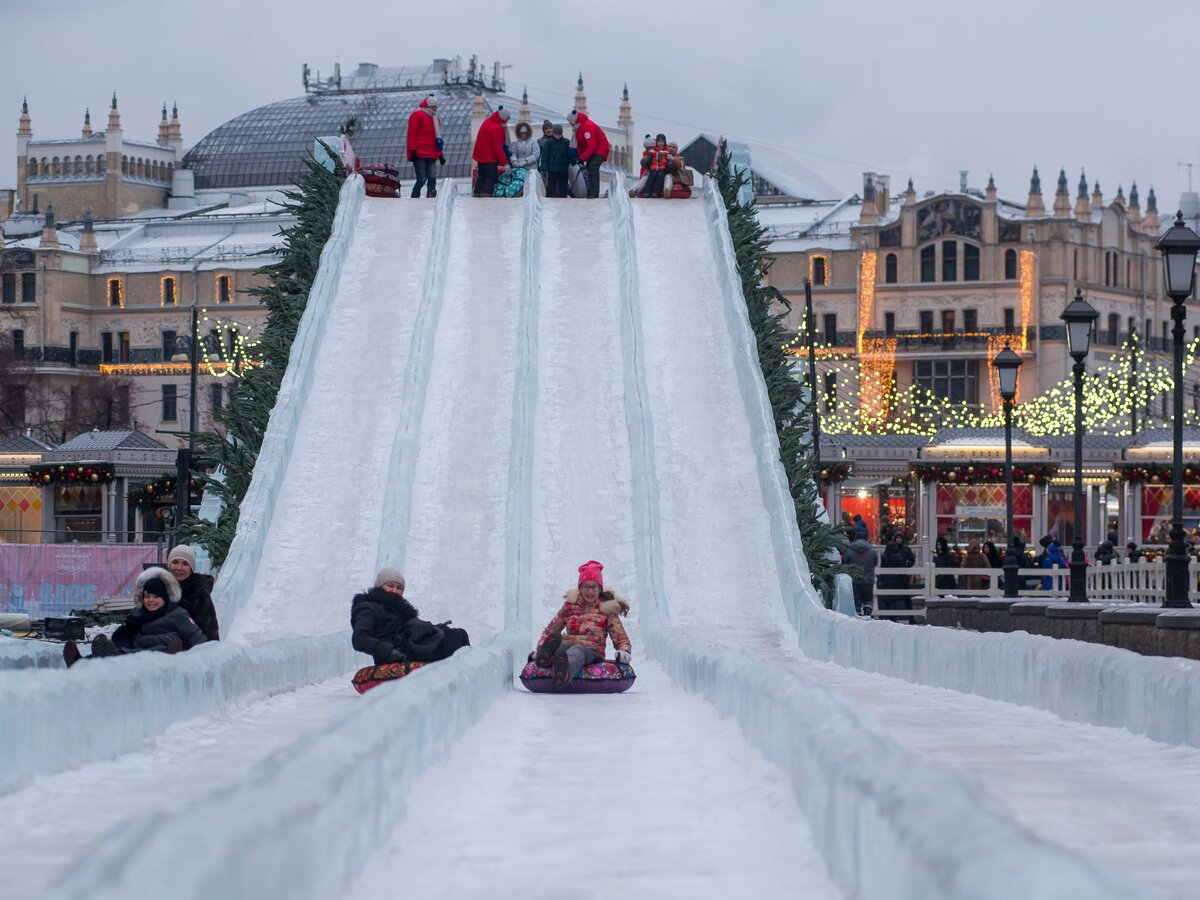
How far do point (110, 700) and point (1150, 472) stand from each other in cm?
3770

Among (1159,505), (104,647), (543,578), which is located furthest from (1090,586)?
(104,647)

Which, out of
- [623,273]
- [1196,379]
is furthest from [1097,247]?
[623,273]

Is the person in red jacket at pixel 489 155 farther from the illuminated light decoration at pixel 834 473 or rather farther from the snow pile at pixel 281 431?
the illuminated light decoration at pixel 834 473

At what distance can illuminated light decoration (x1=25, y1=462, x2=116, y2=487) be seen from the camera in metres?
45.9

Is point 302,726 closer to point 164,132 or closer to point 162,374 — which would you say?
point 162,374

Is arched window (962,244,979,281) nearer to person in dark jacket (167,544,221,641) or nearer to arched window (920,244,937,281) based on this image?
arched window (920,244,937,281)

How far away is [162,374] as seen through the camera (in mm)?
102250

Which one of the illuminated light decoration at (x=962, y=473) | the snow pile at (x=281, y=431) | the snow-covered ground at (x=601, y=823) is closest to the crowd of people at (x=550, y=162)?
the snow pile at (x=281, y=431)

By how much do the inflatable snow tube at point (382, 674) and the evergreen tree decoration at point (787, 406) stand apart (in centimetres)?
978

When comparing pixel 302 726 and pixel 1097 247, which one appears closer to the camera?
pixel 302 726

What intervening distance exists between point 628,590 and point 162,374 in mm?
82602

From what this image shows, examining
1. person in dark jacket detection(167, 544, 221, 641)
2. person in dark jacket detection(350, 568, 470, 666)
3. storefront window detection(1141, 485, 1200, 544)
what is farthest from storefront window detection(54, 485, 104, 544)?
person in dark jacket detection(350, 568, 470, 666)

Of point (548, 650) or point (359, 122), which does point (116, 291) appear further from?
point (548, 650)

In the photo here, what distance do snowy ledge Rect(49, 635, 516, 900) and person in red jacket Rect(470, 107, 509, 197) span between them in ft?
86.6
